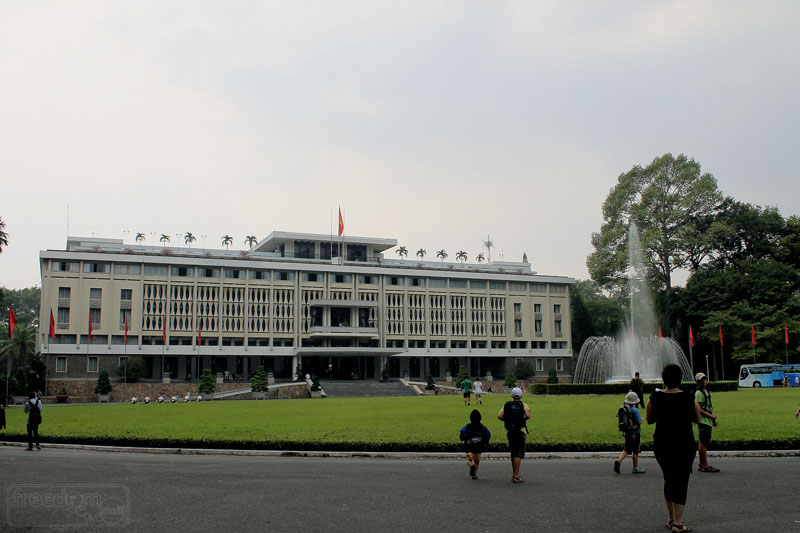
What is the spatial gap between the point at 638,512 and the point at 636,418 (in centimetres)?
425

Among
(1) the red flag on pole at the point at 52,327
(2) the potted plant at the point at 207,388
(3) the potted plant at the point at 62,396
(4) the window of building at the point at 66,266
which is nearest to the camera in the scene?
(3) the potted plant at the point at 62,396

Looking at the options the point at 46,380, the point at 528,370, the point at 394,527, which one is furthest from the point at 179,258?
the point at 394,527

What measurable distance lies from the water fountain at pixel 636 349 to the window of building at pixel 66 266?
1986 inches

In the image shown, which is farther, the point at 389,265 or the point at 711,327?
the point at 389,265

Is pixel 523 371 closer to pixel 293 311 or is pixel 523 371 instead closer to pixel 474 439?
pixel 293 311

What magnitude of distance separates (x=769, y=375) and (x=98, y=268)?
64397 mm

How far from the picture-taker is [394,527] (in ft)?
31.0

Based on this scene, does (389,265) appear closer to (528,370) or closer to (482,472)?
(528,370)

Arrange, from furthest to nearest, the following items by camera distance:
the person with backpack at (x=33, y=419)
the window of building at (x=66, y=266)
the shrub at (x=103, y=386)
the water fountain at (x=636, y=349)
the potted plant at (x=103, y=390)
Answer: the window of building at (x=66, y=266) → the shrub at (x=103, y=386) → the potted plant at (x=103, y=390) → the water fountain at (x=636, y=349) → the person with backpack at (x=33, y=419)

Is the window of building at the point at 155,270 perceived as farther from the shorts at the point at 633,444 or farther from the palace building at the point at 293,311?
the shorts at the point at 633,444

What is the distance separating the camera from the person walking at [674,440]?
29.2 ft

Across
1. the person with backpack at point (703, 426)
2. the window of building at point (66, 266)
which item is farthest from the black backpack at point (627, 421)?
the window of building at point (66, 266)

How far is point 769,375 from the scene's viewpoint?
199 feet

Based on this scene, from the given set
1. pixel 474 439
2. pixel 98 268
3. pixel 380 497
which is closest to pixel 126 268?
pixel 98 268
